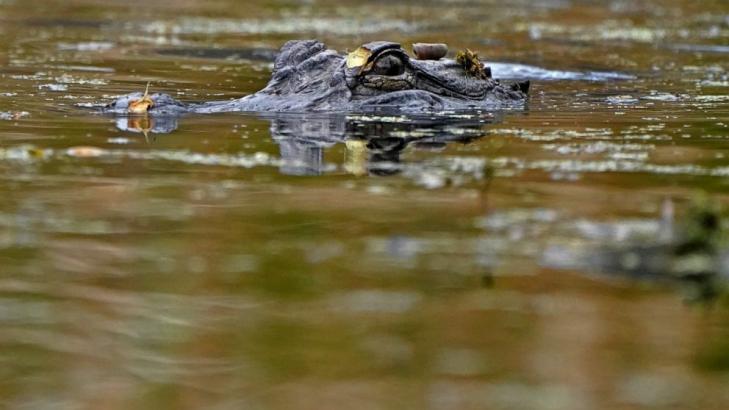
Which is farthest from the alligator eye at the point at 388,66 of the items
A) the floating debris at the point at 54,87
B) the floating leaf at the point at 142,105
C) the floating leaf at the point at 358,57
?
the floating debris at the point at 54,87

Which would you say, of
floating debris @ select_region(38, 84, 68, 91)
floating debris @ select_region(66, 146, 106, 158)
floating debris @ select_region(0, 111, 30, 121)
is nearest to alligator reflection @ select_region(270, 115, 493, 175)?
floating debris @ select_region(66, 146, 106, 158)

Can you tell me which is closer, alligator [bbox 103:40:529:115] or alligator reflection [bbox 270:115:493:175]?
alligator reflection [bbox 270:115:493:175]

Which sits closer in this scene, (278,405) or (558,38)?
(278,405)

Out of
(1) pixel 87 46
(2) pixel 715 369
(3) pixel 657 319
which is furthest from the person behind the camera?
(1) pixel 87 46

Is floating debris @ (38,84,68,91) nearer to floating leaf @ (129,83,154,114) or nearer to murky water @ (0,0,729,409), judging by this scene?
murky water @ (0,0,729,409)

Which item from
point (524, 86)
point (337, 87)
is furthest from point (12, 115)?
point (524, 86)

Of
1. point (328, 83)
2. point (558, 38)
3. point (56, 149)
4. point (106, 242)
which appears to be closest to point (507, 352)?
point (106, 242)

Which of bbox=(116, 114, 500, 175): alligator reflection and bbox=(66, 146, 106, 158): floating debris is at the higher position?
bbox=(66, 146, 106, 158): floating debris

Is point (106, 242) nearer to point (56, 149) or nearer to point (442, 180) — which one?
point (442, 180)
